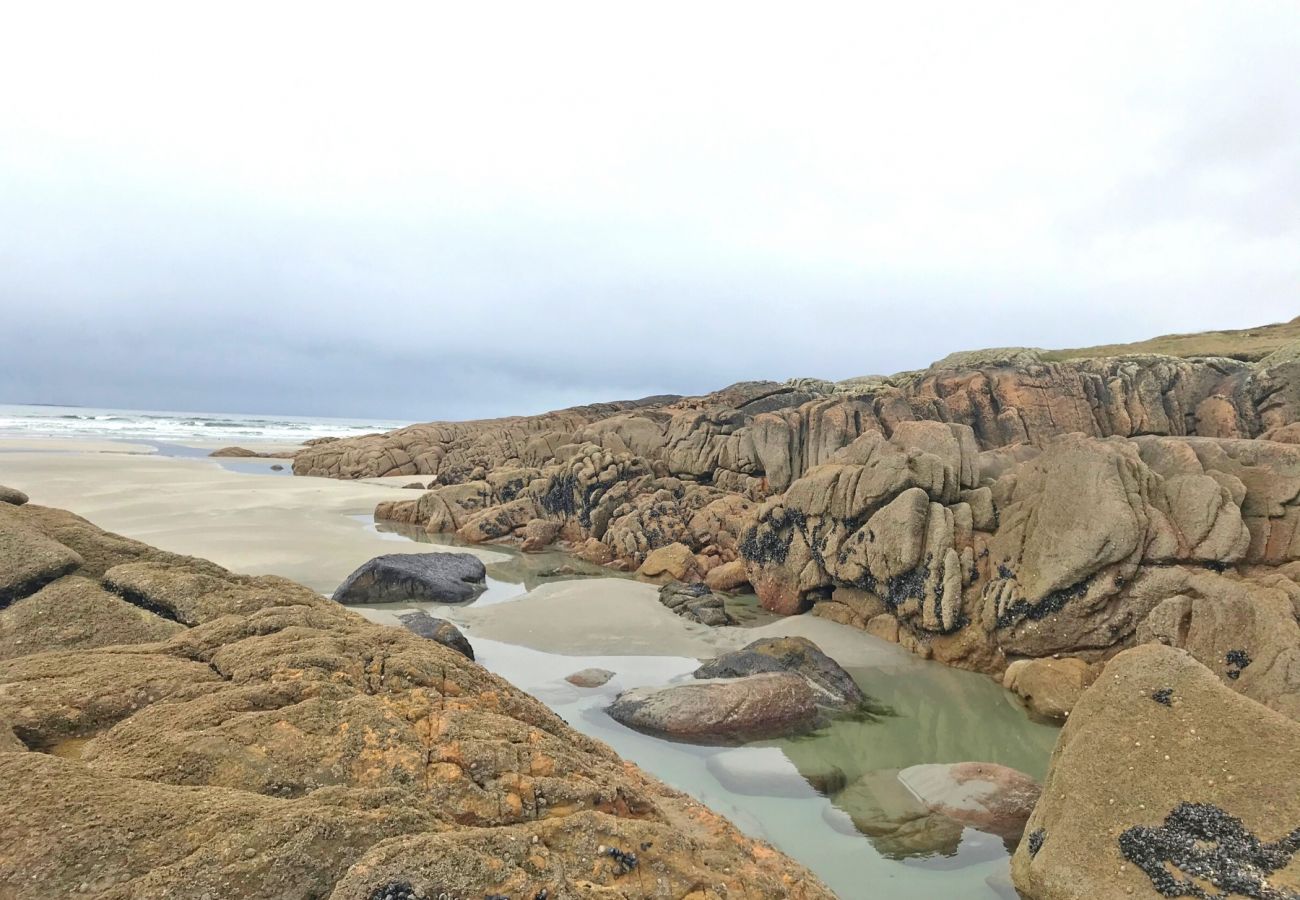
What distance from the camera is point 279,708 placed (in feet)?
14.7

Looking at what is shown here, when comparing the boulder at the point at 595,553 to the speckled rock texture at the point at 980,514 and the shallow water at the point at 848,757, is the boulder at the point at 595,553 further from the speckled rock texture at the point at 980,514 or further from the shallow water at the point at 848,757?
the shallow water at the point at 848,757

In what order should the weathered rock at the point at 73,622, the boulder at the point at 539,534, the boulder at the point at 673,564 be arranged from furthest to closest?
the boulder at the point at 539,534 → the boulder at the point at 673,564 → the weathered rock at the point at 73,622

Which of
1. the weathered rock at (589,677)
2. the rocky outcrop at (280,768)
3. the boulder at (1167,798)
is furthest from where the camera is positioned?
the weathered rock at (589,677)

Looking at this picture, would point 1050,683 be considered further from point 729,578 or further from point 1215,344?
point 1215,344

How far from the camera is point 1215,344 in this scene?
2231 inches

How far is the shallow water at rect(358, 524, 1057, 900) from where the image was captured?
23.4 feet

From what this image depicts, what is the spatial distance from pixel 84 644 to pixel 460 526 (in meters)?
25.8

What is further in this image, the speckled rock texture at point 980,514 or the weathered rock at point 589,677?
the speckled rock texture at point 980,514

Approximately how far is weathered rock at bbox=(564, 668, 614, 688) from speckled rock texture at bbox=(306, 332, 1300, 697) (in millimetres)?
6774

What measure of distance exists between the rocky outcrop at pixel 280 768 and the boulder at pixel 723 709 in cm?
383

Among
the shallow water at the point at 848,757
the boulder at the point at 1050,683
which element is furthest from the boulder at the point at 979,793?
the boulder at the point at 1050,683

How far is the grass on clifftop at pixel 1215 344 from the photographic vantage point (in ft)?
155

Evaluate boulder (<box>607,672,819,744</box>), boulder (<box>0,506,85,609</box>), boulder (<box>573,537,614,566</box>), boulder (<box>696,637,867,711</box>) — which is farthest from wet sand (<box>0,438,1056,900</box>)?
boulder (<box>0,506,85,609</box>)

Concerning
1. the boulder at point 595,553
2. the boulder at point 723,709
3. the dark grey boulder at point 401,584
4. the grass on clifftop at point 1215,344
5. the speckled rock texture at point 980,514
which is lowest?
the boulder at point 595,553
